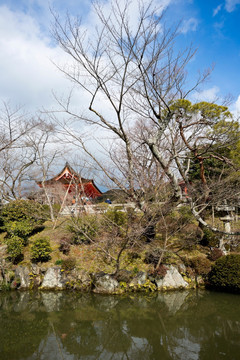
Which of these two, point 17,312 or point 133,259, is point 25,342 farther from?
point 133,259

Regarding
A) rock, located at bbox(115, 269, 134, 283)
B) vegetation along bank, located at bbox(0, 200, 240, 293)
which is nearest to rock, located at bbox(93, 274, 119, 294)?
vegetation along bank, located at bbox(0, 200, 240, 293)

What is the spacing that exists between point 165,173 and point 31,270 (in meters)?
6.22

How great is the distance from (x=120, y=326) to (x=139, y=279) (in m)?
2.74

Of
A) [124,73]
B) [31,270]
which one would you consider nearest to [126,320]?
[31,270]

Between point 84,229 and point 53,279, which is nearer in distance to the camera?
point 53,279

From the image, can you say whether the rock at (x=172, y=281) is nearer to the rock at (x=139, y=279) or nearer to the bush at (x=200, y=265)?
the rock at (x=139, y=279)

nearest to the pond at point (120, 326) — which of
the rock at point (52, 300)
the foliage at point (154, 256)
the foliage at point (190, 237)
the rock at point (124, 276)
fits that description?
the rock at point (52, 300)

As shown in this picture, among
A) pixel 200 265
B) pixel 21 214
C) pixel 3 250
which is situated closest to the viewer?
pixel 200 265

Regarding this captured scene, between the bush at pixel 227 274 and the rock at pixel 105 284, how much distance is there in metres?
3.30

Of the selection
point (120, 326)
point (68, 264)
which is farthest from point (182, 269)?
point (68, 264)

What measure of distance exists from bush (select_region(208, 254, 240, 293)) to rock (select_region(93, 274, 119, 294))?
3.30 meters

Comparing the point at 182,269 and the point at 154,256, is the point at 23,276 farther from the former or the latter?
the point at 182,269

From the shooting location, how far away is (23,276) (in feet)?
28.2

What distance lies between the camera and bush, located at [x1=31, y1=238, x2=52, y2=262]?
30.0 feet
